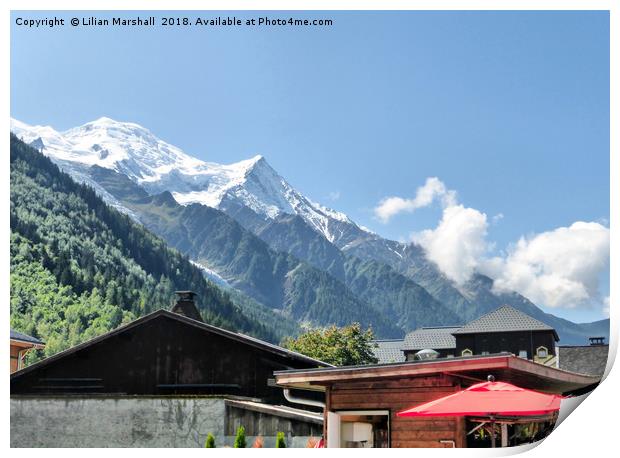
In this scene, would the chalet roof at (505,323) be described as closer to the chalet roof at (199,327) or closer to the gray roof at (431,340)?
the gray roof at (431,340)

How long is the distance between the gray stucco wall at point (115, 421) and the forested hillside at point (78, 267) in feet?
197

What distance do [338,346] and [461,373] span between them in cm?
4179

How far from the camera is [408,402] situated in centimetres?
1354

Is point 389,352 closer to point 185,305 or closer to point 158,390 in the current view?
point 185,305

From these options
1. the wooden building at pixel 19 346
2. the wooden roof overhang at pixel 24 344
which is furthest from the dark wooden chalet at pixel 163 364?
the wooden building at pixel 19 346

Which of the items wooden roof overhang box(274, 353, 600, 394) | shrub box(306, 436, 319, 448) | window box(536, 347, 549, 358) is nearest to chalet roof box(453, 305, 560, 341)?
window box(536, 347, 549, 358)

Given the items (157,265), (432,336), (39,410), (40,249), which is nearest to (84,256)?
(40,249)

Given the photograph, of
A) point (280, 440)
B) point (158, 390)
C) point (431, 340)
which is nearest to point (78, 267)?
point (431, 340)

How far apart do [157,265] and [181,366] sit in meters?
128

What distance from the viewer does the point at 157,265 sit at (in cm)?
14700

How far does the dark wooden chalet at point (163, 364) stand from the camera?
20.6 meters
